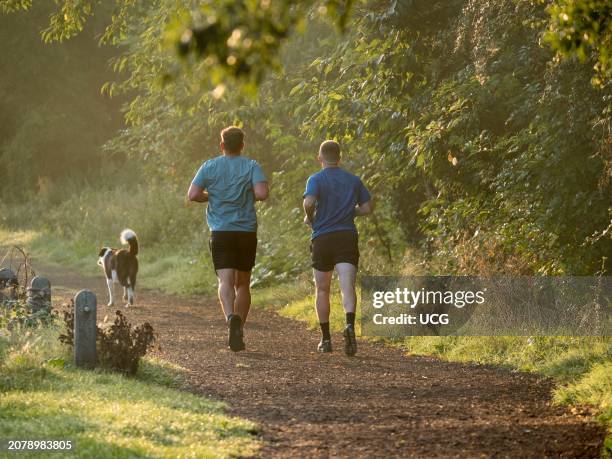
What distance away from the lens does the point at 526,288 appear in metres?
11.2

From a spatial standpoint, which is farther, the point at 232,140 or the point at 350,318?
the point at 232,140

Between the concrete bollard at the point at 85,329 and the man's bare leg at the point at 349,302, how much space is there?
271cm

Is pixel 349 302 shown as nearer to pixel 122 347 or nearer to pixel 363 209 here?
pixel 363 209

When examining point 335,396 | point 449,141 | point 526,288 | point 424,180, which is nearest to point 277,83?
point 424,180

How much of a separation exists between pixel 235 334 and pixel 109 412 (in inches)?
149

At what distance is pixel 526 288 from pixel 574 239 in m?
0.89

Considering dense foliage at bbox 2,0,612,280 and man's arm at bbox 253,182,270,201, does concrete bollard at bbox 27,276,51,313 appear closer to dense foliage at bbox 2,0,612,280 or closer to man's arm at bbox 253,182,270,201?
man's arm at bbox 253,182,270,201

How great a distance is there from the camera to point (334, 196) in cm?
1023

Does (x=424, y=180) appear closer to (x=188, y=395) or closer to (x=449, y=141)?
(x=449, y=141)

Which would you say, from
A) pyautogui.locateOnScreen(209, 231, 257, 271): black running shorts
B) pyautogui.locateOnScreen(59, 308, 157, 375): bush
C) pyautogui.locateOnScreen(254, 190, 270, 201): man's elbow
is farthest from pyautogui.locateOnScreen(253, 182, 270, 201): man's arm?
pyautogui.locateOnScreen(59, 308, 157, 375): bush

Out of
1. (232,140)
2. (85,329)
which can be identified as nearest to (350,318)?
(232,140)

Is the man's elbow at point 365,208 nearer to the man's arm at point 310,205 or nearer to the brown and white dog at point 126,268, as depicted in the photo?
the man's arm at point 310,205

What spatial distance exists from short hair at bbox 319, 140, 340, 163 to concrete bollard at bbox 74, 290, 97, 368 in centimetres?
305

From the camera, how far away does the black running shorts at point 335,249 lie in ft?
33.5
